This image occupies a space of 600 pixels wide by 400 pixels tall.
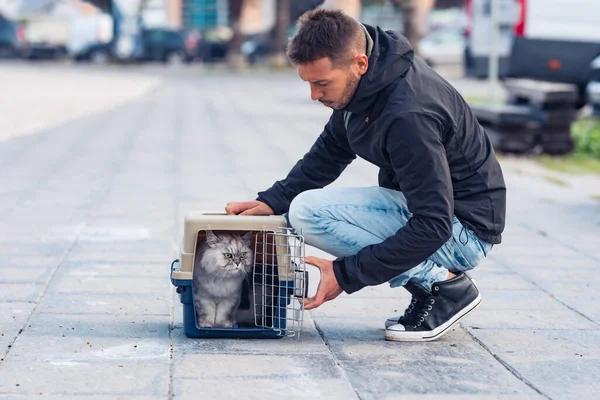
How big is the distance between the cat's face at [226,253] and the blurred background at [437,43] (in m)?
1.96

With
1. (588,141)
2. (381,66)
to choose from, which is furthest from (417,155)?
(588,141)

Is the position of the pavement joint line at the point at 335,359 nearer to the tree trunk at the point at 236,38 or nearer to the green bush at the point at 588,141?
the green bush at the point at 588,141

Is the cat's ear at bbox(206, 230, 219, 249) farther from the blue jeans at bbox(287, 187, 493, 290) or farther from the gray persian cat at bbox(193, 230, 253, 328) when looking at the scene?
the blue jeans at bbox(287, 187, 493, 290)

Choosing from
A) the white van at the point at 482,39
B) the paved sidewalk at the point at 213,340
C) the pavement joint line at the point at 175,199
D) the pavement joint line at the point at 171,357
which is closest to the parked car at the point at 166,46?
the pavement joint line at the point at 175,199

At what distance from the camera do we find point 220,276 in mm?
3727

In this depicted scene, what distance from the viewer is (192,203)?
698cm

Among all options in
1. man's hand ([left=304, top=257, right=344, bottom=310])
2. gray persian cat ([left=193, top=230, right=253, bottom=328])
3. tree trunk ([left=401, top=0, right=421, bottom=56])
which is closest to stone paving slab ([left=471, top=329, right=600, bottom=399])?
man's hand ([left=304, top=257, right=344, bottom=310])

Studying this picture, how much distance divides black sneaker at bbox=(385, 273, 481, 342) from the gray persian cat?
0.66 m

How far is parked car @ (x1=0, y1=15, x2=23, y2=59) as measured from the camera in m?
39.0

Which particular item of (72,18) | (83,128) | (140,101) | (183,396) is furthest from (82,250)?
(72,18)

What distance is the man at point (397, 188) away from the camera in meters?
3.48

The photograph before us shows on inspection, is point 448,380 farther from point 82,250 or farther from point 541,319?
point 82,250

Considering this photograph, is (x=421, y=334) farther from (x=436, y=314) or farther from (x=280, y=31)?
(x=280, y=31)

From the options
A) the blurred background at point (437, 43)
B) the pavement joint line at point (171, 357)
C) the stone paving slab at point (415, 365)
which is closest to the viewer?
the pavement joint line at point (171, 357)
